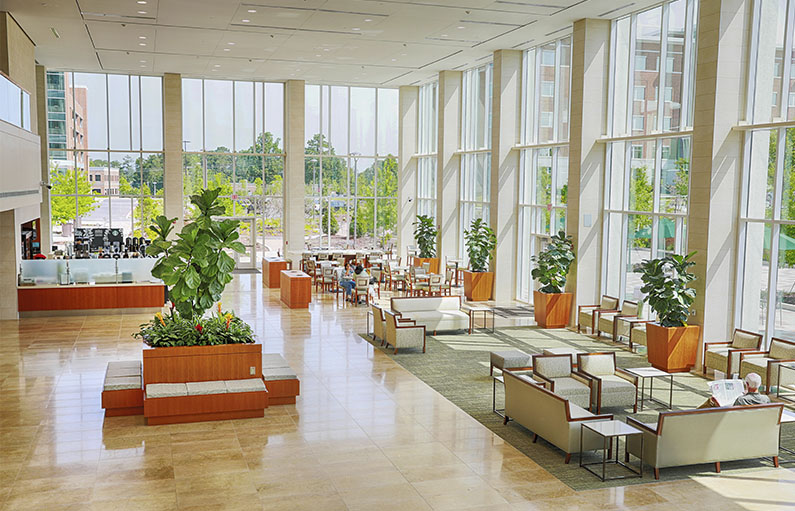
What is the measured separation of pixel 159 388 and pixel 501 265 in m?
12.4

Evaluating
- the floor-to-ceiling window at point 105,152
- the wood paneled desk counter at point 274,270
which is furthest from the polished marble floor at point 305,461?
the floor-to-ceiling window at point 105,152

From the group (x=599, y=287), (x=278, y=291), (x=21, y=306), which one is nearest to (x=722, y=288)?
(x=599, y=287)

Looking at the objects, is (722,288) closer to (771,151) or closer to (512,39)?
(771,151)

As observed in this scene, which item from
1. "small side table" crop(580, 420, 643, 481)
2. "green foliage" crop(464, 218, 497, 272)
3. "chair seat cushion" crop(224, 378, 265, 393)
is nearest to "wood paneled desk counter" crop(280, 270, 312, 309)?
"green foliage" crop(464, 218, 497, 272)

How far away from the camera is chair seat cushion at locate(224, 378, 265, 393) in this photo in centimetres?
956

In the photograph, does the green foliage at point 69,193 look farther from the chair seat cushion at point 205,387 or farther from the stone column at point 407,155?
the chair seat cushion at point 205,387

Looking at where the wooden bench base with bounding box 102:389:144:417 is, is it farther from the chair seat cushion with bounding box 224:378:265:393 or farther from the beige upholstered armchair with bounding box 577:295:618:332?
the beige upholstered armchair with bounding box 577:295:618:332

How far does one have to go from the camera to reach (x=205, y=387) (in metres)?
9.63

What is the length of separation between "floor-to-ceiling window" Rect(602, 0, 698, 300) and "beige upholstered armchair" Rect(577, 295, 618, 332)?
0.53 m

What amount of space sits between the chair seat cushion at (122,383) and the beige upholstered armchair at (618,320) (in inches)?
359

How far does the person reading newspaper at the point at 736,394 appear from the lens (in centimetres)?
827

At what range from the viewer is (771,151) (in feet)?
38.7

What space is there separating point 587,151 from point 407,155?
1267cm

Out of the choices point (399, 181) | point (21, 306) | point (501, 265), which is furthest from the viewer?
point (399, 181)
